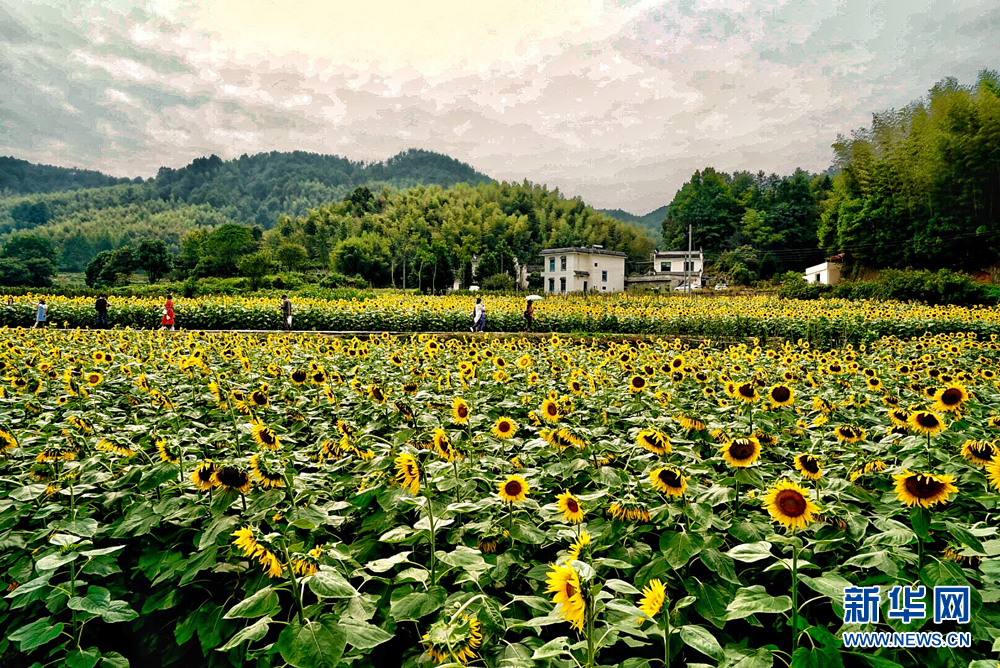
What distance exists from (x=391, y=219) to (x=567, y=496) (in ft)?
257

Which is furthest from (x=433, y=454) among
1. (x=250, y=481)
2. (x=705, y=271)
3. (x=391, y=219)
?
(x=391, y=219)

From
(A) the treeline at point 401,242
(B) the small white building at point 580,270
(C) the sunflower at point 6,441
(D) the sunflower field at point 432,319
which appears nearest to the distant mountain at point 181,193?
(A) the treeline at point 401,242

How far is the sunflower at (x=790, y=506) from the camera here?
139 centimetres

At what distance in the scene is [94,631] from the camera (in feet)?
4.72

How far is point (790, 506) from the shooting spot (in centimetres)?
143

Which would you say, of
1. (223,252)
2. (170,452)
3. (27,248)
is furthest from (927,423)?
(27,248)

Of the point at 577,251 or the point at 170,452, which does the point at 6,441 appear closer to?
the point at 170,452

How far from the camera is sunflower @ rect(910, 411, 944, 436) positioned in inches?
78.5

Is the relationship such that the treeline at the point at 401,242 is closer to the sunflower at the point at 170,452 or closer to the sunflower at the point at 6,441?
the sunflower at the point at 6,441

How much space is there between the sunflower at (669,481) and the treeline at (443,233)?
53.2 meters

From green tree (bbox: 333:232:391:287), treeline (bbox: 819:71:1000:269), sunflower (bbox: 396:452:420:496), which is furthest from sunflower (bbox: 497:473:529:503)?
green tree (bbox: 333:232:391:287)

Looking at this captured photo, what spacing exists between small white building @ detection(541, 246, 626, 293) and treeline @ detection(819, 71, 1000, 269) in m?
19.8

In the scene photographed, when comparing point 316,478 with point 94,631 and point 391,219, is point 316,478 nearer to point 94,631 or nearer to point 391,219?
point 94,631

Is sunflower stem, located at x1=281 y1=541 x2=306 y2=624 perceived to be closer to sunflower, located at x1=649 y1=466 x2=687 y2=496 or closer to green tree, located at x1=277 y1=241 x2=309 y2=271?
sunflower, located at x1=649 y1=466 x2=687 y2=496
